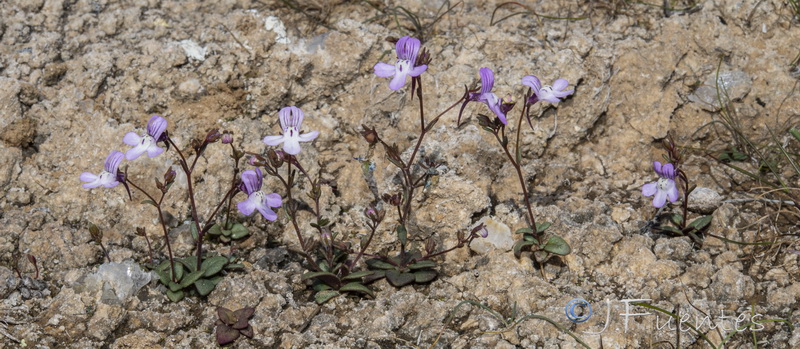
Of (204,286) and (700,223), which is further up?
(700,223)

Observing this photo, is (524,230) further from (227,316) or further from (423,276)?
(227,316)

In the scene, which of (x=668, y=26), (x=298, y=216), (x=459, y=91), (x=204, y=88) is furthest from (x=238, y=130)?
(x=668, y=26)

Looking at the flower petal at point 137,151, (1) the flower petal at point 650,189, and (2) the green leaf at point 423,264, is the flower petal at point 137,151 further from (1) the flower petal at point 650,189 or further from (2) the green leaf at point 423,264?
(1) the flower petal at point 650,189

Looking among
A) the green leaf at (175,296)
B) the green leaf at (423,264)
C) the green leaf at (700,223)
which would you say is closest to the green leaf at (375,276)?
the green leaf at (423,264)

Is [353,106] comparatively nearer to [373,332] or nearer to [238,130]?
[238,130]

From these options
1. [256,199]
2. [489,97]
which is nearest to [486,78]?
[489,97]

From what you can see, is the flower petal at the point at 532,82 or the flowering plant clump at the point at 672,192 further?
the flowering plant clump at the point at 672,192
